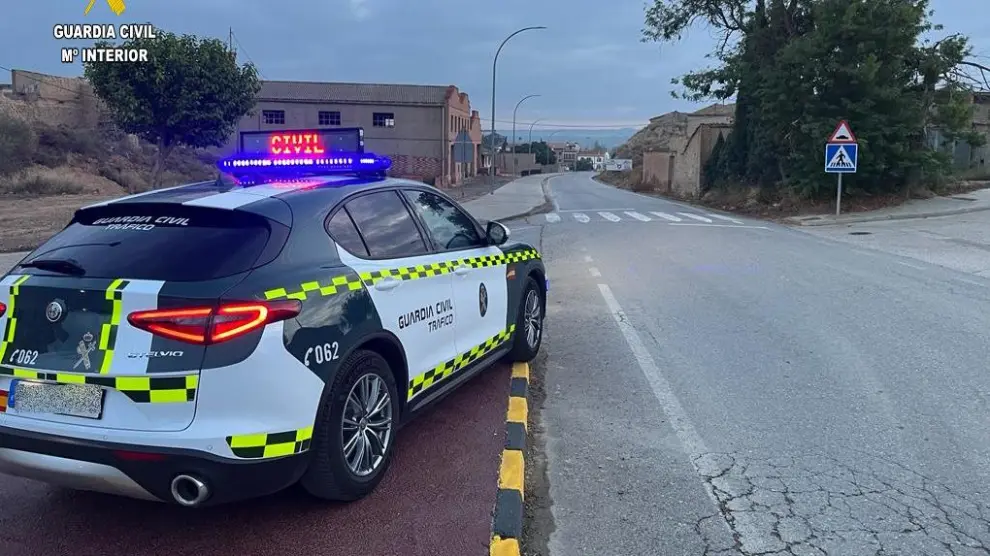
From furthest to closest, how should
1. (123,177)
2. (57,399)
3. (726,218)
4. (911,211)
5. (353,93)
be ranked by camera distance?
(353,93), (123,177), (726,218), (911,211), (57,399)

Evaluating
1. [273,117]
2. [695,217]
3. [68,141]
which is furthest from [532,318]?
[273,117]

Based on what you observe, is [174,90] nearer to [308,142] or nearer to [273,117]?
[308,142]

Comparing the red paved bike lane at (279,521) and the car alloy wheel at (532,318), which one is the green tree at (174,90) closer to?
the car alloy wheel at (532,318)

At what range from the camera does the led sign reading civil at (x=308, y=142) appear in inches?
221

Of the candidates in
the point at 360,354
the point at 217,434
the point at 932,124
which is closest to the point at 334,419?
the point at 360,354

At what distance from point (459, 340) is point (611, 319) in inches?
146

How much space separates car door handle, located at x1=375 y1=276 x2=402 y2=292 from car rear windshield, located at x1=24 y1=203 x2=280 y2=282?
0.62 m

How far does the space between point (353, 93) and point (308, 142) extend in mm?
56961

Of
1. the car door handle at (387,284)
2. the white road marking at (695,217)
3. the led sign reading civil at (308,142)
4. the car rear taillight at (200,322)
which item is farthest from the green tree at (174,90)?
the car rear taillight at (200,322)

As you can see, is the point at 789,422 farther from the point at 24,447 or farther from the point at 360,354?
the point at 24,447

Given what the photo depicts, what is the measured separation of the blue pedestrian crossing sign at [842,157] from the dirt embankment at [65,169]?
1989cm

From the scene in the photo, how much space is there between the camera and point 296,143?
18.6ft

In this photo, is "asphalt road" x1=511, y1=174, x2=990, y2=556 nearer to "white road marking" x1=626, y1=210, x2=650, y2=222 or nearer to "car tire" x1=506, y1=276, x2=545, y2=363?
"car tire" x1=506, y1=276, x2=545, y2=363

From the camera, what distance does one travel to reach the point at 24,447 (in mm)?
3299
